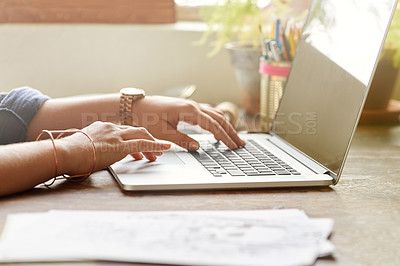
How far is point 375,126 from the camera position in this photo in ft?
4.58

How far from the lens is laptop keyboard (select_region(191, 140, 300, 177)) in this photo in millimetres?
861

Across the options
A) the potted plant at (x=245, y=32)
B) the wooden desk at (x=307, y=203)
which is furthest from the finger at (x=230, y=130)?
the potted plant at (x=245, y=32)

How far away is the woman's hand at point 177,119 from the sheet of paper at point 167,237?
1.15 ft

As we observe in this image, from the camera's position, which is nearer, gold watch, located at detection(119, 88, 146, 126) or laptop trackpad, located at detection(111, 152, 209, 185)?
laptop trackpad, located at detection(111, 152, 209, 185)

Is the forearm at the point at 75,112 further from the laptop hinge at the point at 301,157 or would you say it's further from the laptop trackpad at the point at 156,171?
the laptop hinge at the point at 301,157

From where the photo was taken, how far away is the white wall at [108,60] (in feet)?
5.36

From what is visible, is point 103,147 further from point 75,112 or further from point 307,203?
point 307,203

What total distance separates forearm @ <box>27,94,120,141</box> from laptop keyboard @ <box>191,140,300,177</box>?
20 centimetres

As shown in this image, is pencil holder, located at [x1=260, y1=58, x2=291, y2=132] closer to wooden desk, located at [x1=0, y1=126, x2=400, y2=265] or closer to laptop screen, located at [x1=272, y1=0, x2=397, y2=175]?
laptop screen, located at [x1=272, y1=0, x2=397, y2=175]

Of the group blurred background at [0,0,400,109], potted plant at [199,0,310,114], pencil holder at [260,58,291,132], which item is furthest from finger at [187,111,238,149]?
blurred background at [0,0,400,109]

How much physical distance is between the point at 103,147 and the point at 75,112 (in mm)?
229

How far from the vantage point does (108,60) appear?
169 cm

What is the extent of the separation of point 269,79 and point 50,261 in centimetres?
89

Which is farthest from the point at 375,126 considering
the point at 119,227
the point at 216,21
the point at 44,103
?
the point at 119,227
